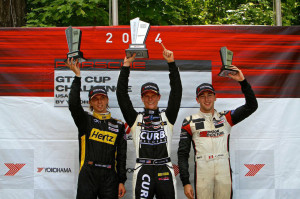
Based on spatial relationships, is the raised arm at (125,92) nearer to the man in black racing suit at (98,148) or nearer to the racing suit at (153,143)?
the racing suit at (153,143)

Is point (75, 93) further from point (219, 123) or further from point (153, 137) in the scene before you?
point (219, 123)

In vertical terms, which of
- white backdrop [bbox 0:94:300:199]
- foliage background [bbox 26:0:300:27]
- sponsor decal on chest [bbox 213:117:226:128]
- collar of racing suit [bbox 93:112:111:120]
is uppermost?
foliage background [bbox 26:0:300:27]

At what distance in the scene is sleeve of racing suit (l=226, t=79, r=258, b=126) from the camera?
151 inches

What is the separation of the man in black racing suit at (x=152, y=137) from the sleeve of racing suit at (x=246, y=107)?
2.19 ft

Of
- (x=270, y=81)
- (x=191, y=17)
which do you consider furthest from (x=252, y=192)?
(x=191, y=17)

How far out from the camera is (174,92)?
386cm

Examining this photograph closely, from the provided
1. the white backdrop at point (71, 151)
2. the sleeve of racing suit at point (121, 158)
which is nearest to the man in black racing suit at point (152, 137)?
the sleeve of racing suit at point (121, 158)

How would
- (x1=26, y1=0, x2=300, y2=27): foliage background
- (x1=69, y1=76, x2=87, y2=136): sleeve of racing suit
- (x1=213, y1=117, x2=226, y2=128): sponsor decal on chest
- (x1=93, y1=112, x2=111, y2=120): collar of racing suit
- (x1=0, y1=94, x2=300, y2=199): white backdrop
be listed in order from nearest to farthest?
1. (x1=69, y1=76, x2=87, y2=136): sleeve of racing suit
2. (x1=213, y1=117, x2=226, y2=128): sponsor decal on chest
3. (x1=93, y1=112, x2=111, y2=120): collar of racing suit
4. (x1=0, y1=94, x2=300, y2=199): white backdrop
5. (x1=26, y1=0, x2=300, y2=27): foliage background

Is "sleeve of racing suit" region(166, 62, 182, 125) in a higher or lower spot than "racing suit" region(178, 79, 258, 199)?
higher

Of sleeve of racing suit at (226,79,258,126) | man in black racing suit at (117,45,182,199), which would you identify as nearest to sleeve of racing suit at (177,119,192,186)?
man in black racing suit at (117,45,182,199)

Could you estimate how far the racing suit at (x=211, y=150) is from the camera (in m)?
3.75

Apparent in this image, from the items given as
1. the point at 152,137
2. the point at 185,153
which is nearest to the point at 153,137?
the point at 152,137

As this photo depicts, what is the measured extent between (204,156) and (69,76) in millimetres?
2155

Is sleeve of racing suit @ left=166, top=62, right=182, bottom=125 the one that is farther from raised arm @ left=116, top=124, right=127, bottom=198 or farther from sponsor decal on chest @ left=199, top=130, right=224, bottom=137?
raised arm @ left=116, top=124, right=127, bottom=198
